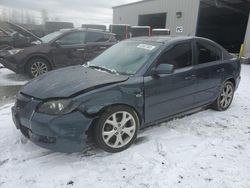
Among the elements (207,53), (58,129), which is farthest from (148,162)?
(207,53)

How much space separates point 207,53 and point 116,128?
2374 millimetres

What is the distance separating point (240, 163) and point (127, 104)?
1643mm

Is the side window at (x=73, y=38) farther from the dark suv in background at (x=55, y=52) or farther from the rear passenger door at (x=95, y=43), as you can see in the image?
the rear passenger door at (x=95, y=43)

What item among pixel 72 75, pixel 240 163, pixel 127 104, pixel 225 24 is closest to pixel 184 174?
pixel 240 163

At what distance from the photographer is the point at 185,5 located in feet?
58.9

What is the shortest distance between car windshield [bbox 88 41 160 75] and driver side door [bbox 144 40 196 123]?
0.74ft

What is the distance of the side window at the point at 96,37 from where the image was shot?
8.27 metres

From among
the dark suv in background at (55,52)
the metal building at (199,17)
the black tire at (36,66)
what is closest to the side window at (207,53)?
the dark suv in background at (55,52)

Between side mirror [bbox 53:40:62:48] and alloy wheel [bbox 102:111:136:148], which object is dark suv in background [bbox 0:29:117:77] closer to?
side mirror [bbox 53:40:62:48]

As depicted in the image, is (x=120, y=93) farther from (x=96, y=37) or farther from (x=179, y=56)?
(x=96, y=37)

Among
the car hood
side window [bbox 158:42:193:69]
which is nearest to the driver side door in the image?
side window [bbox 158:42:193:69]

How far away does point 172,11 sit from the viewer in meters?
19.5

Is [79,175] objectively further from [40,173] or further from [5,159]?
[5,159]

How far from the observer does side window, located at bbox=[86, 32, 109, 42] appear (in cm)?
827
